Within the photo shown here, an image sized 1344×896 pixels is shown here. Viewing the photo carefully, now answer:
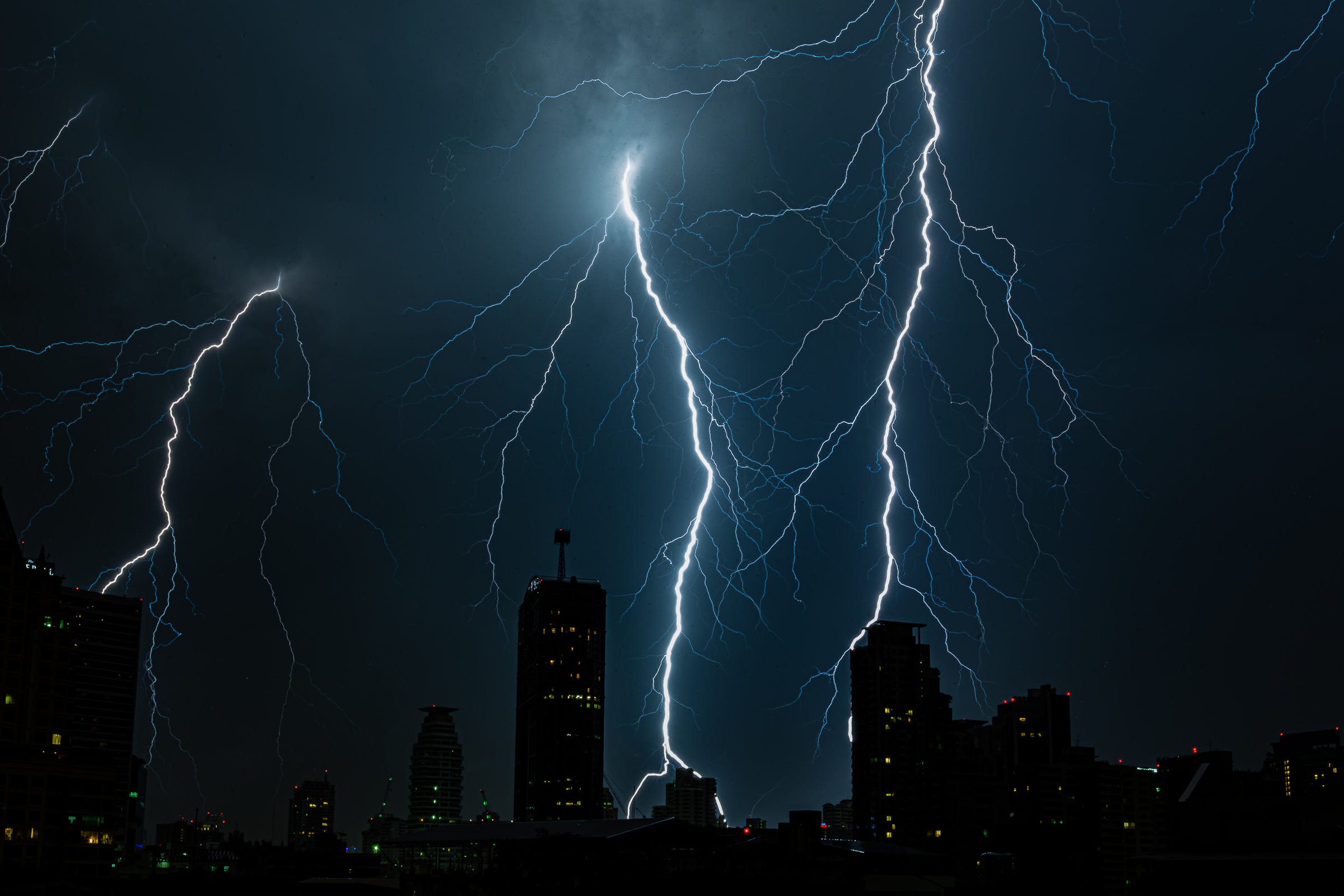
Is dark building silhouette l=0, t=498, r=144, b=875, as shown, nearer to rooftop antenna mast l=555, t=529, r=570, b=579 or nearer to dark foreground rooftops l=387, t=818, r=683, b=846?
dark foreground rooftops l=387, t=818, r=683, b=846

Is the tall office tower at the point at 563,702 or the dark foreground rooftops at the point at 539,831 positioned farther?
the tall office tower at the point at 563,702

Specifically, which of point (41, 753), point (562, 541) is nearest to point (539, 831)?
point (41, 753)

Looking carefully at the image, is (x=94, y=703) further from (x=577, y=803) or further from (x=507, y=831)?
(x=507, y=831)

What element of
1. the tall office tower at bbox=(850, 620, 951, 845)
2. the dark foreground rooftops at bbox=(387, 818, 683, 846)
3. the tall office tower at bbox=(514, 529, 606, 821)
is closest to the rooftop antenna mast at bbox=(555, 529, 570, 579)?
the tall office tower at bbox=(514, 529, 606, 821)

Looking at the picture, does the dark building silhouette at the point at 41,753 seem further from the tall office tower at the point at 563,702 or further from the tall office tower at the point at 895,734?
the tall office tower at the point at 895,734

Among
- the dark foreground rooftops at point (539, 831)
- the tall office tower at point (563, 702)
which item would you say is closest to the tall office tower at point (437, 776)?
the tall office tower at point (563, 702)
